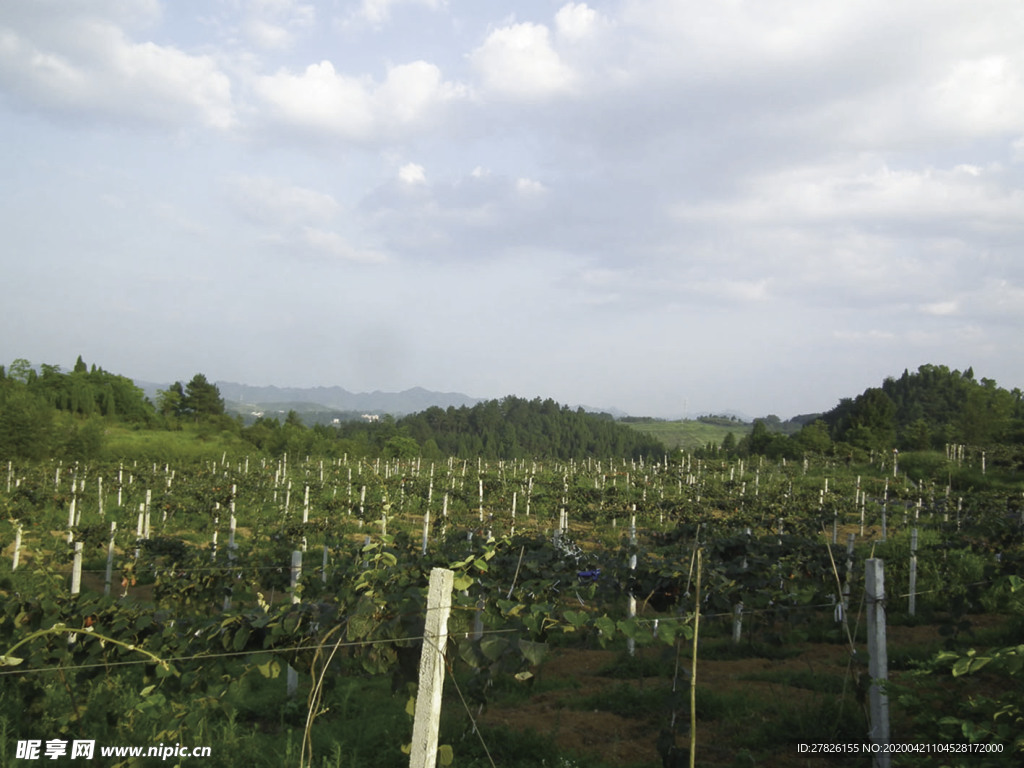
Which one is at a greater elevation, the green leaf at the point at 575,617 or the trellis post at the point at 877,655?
the green leaf at the point at 575,617

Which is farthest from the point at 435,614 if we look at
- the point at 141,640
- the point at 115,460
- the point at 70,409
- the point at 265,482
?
the point at 70,409

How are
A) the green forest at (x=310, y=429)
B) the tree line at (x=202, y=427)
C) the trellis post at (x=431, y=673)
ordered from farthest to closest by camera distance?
the green forest at (x=310, y=429)
the tree line at (x=202, y=427)
the trellis post at (x=431, y=673)

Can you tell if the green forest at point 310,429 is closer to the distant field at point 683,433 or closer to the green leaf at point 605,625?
the distant field at point 683,433

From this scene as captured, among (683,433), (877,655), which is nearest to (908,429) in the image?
(877,655)

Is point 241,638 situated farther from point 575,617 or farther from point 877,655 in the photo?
point 877,655

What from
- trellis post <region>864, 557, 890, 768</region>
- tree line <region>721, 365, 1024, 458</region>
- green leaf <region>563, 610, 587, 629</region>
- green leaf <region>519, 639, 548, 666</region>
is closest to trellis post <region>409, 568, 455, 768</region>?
green leaf <region>519, 639, 548, 666</region>

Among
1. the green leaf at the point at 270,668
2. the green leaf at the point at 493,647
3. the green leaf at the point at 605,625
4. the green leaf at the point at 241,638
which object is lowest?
the green leaf at the point at 270,668

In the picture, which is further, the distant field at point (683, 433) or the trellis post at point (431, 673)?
the distant field at point (683, 433)

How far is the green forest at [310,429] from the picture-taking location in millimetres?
33406

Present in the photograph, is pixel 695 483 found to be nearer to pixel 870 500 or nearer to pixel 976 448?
pixel 870 500

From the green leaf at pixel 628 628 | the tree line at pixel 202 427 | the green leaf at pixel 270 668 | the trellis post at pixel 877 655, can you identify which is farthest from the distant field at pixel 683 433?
the green leaf at pixel 270 668

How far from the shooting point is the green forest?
33.4 metres

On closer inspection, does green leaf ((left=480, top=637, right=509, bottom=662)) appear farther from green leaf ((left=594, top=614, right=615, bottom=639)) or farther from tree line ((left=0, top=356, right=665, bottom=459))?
tree line ((left=0, top=356, right=665, bottom=459))

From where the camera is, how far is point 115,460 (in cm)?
3331
